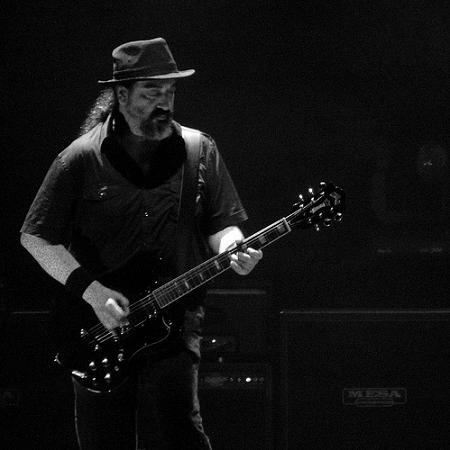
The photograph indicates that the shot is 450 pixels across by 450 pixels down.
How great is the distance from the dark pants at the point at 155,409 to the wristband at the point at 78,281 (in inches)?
12.1

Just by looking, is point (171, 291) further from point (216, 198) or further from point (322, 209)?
point (322, 209)

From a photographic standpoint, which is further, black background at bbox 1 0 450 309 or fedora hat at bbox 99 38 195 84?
black background at bbox 1 0 450 309

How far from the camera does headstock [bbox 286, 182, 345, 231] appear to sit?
3.00 meters

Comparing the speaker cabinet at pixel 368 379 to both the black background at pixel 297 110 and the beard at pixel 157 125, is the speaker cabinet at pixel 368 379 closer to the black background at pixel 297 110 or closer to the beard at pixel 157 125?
the black background at pixel 297 110

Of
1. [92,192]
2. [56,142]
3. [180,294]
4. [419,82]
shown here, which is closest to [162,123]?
[92,192]

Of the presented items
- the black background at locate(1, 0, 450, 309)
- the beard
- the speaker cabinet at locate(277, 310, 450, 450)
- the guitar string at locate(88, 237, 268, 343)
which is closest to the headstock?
the guitar string at locate(88, 237, 268, 343)

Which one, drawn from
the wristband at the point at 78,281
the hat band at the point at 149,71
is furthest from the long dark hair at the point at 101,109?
the wristband at the point at 78,281

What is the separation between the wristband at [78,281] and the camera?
9.41 ft

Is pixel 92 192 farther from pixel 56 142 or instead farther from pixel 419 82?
pixel 419 82

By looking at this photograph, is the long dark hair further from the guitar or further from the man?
the guitar

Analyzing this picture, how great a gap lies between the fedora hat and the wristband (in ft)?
2.07

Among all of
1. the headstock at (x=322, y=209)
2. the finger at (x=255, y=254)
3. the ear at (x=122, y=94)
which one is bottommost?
the finger at (x=255, y=254)

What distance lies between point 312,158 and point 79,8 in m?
1.34

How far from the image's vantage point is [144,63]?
2.96m
